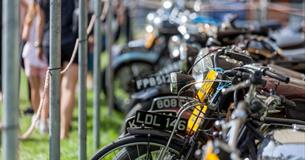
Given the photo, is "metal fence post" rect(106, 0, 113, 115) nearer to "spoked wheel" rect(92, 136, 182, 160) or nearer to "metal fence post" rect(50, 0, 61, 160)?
"metal fence post" rect(50, 0, 61, 160)

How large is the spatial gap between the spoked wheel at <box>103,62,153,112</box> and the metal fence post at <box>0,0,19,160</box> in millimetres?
5237

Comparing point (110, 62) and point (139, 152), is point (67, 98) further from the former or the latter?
point (139, 152)

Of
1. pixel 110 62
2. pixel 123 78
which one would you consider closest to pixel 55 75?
pixel 110 62

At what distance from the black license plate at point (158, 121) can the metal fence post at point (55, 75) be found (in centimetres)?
52

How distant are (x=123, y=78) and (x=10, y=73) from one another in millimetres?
5871

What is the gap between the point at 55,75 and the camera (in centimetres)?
445

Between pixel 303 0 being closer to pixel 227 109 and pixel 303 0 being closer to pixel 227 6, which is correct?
pixel 227 6

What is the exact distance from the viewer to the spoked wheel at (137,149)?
4.23m

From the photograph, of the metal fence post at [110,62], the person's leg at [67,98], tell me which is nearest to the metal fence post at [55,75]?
the person's leg at [67,98]

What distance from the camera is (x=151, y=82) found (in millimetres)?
6477

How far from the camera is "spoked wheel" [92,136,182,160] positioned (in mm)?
4227

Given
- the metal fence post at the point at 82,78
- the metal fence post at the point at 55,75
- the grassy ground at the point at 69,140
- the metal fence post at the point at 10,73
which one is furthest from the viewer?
the grassy ground at the point at 69,140

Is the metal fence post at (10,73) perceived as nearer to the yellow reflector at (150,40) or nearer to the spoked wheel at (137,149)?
the spoked wheel at (137,149)

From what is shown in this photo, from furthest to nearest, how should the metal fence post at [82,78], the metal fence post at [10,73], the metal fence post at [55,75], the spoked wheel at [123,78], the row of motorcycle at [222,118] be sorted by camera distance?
1. the spoked wheel at [123,78]
2. the metal fence post at [82,78]
3. the metal fence post at [55,75]
4. the row of motorcycle at [222,118]
5. the metal fence post at [10,73]
